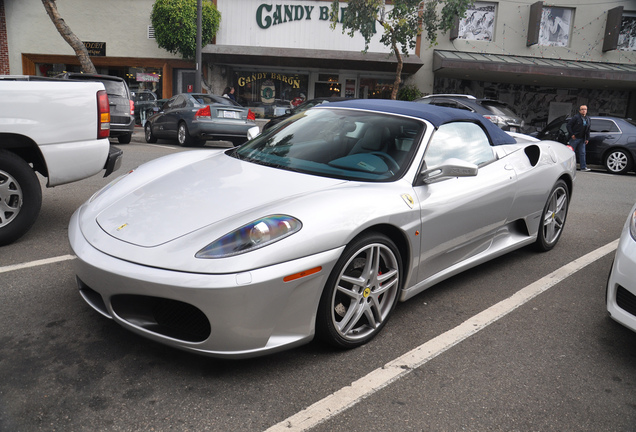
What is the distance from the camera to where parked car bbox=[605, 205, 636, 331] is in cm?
291

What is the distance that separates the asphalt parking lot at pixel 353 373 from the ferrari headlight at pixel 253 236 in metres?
0.62

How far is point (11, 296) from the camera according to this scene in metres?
A: 3.45

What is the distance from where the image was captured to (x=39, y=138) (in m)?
4.47

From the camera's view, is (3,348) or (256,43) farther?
(256,43)

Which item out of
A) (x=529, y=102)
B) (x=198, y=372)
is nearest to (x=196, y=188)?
(x=198, y=372)

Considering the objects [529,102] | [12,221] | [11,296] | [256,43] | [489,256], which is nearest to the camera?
[11,296]

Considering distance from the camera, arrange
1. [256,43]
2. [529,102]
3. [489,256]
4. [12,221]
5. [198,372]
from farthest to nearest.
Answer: [529,102] < [256,43] < [12,221] < [489,256] < [198,372]

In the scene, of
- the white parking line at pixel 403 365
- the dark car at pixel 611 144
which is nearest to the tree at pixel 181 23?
the dark car at pixel 611 144

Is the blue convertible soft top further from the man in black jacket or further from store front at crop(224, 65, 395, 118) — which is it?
store front at crop(224, 65, 395, 118)

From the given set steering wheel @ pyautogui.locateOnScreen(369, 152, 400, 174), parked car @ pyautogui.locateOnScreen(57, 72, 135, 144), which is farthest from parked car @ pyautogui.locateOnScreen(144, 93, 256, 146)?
steering wheel @ pyautogui.locateOnScreen(369, 152, 400, 174)

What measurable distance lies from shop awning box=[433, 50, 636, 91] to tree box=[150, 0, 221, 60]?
9154 millimetres

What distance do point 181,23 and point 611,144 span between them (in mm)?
15953

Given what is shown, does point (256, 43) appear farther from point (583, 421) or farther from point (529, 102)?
point (583, 421)

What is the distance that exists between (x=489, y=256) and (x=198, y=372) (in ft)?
7.69
